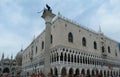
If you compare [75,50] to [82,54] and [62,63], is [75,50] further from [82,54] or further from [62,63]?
[62,63]

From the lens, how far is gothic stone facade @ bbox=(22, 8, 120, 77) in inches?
1449

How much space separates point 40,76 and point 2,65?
250ft

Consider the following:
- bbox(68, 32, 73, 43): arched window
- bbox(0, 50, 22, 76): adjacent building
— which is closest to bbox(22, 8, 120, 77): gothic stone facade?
bbox(68, 32, 73, 43): arched window

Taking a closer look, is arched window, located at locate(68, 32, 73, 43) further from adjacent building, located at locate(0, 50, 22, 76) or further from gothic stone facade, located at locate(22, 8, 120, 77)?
adjacent building, located at locate(0, 50, 22, 76)

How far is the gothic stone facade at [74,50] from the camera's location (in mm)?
36812

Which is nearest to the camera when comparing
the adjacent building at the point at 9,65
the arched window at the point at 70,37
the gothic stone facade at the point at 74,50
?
the gothic stone facade at the point at 74,50

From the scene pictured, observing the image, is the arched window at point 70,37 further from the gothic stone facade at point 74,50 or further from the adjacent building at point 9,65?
the adjacent building at point 9,65

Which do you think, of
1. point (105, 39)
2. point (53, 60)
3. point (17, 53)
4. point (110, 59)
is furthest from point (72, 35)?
point (17, 53)

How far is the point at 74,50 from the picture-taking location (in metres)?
39.3

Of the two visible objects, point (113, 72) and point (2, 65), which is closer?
point (113, 72)

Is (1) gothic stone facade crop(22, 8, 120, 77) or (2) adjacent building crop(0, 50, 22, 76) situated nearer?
(1) gothic stone facade crop(22, 8, 120, 77)

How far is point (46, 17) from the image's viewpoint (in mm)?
16734

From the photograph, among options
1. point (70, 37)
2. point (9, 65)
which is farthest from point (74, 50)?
point (9, 65)

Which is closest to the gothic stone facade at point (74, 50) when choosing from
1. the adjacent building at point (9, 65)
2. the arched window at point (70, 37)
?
the arched window at point (70, 37)
